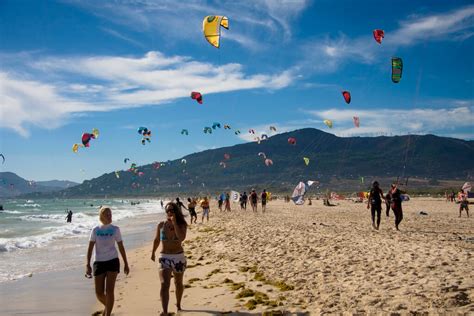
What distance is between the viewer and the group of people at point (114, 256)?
5.04 meters

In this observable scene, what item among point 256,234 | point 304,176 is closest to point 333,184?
point 304,176

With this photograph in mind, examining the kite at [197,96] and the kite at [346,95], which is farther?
the kite at [197,96]

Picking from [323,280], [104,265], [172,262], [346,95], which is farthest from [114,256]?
[346,95]

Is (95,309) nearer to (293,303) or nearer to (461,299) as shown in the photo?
(293,303)

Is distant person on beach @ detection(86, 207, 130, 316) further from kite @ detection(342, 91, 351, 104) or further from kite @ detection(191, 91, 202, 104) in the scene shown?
kite @ detection(191, 91, 202, 104)

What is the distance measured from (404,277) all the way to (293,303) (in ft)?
5.86

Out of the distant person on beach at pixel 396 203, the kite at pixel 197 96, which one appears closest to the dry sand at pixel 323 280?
the distant person on beach at pixel 396 203

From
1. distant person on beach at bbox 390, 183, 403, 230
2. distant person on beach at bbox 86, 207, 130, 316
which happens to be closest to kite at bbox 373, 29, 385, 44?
distant person on beach at bbox 390, 183, 403, 230

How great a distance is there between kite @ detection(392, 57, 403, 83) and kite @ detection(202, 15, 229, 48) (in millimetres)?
8989

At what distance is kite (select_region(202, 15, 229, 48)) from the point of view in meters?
12.4

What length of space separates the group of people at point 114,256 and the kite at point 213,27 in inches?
319

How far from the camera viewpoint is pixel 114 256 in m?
5.12

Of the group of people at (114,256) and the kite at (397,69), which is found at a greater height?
the kite at (397,69)

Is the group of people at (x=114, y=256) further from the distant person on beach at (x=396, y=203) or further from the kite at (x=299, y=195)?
the kite at (x=299, y=195)
